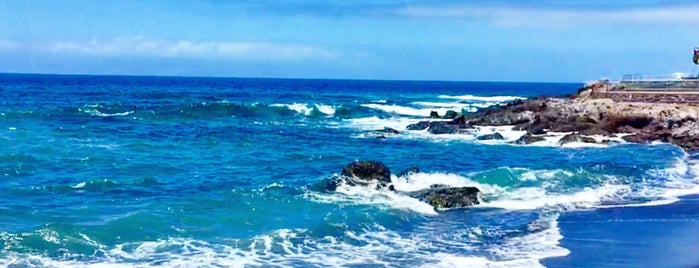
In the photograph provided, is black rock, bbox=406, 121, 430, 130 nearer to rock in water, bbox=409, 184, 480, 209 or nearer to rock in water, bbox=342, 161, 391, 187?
A: rock in water, bbox=342, 161, 391, 187

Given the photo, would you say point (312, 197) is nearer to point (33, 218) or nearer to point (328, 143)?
point (33, 218)

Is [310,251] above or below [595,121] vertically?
below

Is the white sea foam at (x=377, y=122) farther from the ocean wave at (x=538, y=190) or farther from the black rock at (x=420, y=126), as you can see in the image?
the ocean wave at (x=538, y=190)

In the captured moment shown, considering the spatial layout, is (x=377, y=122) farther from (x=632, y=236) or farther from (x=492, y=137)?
(x=632, y=236)

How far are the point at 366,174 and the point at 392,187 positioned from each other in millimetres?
777

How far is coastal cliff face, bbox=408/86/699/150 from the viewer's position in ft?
119

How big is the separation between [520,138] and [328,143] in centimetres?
831

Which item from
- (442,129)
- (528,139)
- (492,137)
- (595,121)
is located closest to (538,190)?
(528,139)

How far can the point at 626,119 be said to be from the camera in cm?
3956

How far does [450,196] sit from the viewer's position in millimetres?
19750

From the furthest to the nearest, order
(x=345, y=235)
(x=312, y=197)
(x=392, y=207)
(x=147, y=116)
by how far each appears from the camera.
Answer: (x=147, y=116) < (x=312, y=197) < (x=392, y=207) < (x=345, y=235)

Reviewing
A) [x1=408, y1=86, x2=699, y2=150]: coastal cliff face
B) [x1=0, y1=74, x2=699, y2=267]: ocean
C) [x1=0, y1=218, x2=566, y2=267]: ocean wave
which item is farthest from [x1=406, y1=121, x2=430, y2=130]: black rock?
[x1=0, y1=218, x2=566, y2=267]: ocean wave

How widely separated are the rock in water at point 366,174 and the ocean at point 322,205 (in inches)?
19.8

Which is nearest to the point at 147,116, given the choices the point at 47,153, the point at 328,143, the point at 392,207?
the point at 328,143
